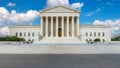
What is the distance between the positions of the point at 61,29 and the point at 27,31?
14.5m

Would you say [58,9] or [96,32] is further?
[96,32]

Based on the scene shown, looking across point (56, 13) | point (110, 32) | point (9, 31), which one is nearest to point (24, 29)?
point (9, 31)

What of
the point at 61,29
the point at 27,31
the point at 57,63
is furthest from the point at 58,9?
the point at 57,63

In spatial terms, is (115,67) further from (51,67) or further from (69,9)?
(69,9)

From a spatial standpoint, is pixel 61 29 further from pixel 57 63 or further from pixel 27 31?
pixel 57 63

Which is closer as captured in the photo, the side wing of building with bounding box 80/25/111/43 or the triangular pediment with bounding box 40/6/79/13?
the triangular pediment with bounding box 40/6/79/13

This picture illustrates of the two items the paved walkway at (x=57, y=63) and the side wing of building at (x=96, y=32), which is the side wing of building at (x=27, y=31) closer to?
the side wing of building at (x=96, y=32)

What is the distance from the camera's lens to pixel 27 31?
87.6 meters

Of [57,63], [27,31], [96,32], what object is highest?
[57,63]

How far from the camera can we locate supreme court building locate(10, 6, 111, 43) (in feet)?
263

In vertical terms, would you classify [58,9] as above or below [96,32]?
above

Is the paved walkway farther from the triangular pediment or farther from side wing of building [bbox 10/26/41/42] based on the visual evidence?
side wing of building [bbox 10/26/41/42]

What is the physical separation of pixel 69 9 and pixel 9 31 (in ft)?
88.2

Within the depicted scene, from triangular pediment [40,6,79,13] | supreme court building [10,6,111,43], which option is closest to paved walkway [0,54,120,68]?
supreme court building [10,6,111,43]
